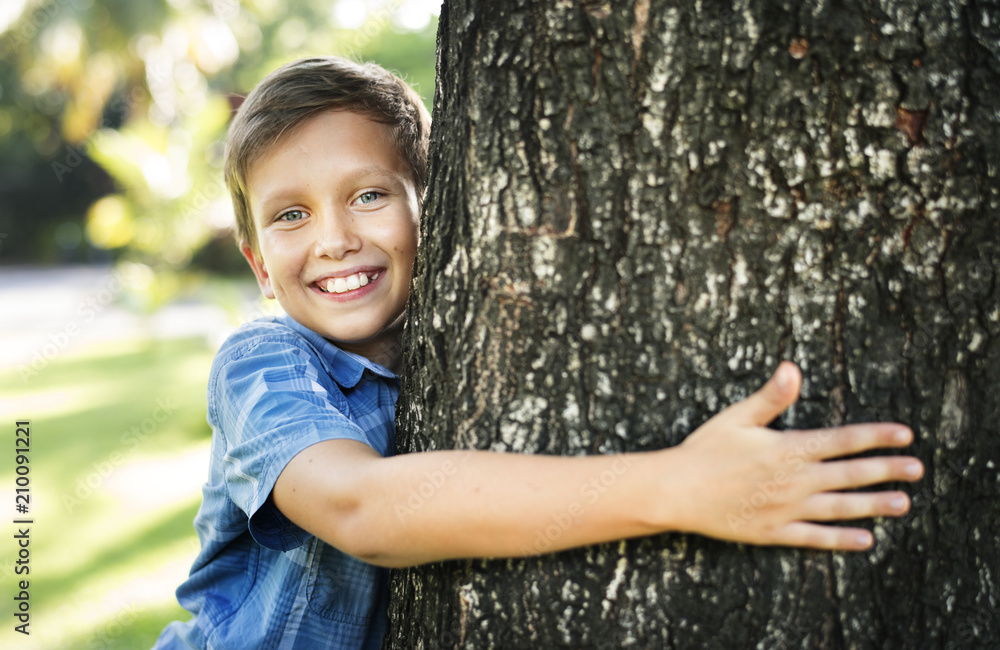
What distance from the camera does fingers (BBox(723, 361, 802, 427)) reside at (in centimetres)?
119

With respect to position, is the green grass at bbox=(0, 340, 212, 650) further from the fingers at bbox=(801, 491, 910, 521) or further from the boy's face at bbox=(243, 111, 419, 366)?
the fingers at bbox=(801, 491, 910, 521)

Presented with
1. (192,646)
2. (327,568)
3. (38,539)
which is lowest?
(38,539)

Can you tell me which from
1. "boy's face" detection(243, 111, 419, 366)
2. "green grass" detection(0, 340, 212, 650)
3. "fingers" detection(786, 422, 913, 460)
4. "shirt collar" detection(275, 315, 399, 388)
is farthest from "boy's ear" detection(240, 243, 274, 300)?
"green grass" detection(0, 340, 212, 650)

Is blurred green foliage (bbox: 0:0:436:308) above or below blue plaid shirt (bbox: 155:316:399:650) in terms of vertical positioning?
above

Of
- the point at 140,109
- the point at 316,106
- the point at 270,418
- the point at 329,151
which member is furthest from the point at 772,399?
the point at 140,109

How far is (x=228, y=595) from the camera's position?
6.42 feet

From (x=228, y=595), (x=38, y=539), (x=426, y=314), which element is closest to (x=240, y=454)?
(x=426, y=314)

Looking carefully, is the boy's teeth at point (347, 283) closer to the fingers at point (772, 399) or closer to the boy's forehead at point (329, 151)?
the boy's forehead at point (329, 151)

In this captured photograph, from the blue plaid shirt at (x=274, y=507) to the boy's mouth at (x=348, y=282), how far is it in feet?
0.41

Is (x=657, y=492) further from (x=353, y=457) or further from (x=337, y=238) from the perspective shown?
(x=337, y=238)

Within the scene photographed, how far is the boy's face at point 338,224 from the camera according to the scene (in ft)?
6.30

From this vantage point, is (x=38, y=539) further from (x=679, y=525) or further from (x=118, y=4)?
(x=118, y=4)

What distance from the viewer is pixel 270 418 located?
1542mm

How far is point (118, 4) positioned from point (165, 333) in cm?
1166
